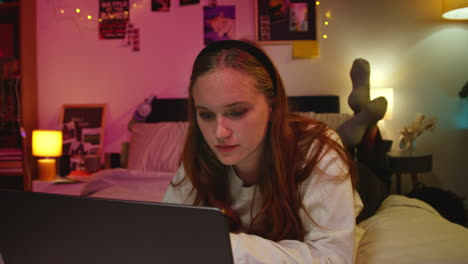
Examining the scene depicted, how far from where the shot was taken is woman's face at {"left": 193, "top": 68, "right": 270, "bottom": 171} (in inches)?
25.6

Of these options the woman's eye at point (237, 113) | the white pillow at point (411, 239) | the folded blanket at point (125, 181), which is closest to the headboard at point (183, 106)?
the folded blanket at point (125, 181)

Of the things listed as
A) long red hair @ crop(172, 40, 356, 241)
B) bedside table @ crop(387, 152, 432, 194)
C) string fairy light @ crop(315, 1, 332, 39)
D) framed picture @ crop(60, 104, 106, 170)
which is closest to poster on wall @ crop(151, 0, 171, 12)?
framed picture @ crop(60, 104, 106, 170)

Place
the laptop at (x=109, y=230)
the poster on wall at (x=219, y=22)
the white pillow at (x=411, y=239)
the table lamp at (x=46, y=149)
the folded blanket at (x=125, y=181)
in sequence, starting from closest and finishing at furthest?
1. the laptop at (x=109, y=230)
2. the white pillow at (x=411, y=239)
3. the folded blanket at (x=125, y=181)
4. the table lamp at (x=46, y=149)
5. the poster on wall at (x=219, y=22)

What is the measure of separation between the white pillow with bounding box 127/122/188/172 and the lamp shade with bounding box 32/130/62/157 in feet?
1.94

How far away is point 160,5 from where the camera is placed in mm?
2727

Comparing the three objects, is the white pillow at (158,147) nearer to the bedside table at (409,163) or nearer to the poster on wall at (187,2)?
the poster on wall at (187,2)

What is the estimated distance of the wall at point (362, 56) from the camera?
2617 mm

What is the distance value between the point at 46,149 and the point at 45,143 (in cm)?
4

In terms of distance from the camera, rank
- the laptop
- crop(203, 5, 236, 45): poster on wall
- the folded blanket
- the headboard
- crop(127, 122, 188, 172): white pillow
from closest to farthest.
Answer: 1. the laptop
2. the folded blanket
3. crop(127, 122, 188, 172): white pillow
4. the headboard
5. crop(203, 5, 236, 45): poster on wall

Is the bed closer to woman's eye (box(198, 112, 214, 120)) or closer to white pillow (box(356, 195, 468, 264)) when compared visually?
white pillow (box(356, 195, 468, 264))

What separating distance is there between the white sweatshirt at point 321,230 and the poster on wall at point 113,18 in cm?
239

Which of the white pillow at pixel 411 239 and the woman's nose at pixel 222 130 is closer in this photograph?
the woman's nose at pixel 222 130

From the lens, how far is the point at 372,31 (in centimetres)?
262

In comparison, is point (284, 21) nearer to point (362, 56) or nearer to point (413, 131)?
point (362, 56)
